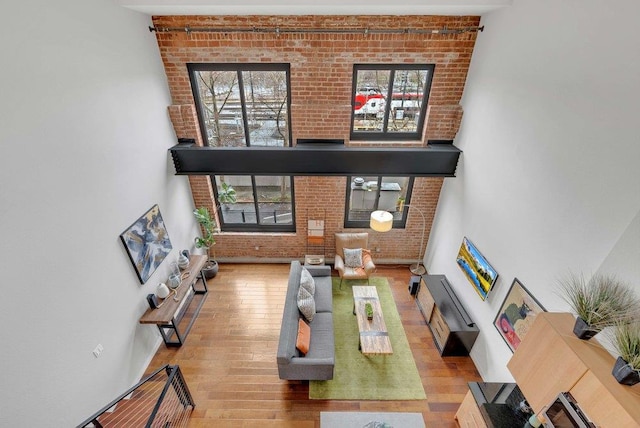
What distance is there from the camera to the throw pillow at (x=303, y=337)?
3.75 meters

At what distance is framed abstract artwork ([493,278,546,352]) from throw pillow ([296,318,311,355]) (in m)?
2.64

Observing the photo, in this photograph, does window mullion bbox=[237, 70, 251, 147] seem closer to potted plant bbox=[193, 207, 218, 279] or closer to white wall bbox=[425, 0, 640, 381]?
potted plant bbox=[193, 207, 218, 279]

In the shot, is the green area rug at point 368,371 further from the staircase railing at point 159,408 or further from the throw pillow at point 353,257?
the staircase railing at point 159,408

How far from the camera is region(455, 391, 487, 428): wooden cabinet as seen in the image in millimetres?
2885

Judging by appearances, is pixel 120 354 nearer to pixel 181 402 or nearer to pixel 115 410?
pixel 115 410

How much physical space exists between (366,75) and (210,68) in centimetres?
270

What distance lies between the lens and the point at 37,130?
2422mm

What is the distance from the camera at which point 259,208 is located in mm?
5980

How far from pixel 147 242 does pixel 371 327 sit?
12.3ft

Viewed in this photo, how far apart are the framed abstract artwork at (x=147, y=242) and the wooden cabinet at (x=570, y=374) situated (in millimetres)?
4672

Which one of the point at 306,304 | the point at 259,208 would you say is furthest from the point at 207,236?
the point at 306,304

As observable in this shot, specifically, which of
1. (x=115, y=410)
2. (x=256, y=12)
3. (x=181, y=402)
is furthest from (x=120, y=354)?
(x=256, y=12)

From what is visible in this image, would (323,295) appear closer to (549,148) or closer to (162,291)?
(162,291)

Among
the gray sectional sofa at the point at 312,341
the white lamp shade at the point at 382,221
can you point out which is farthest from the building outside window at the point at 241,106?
the gray sectional sofa at the point at 312,341
